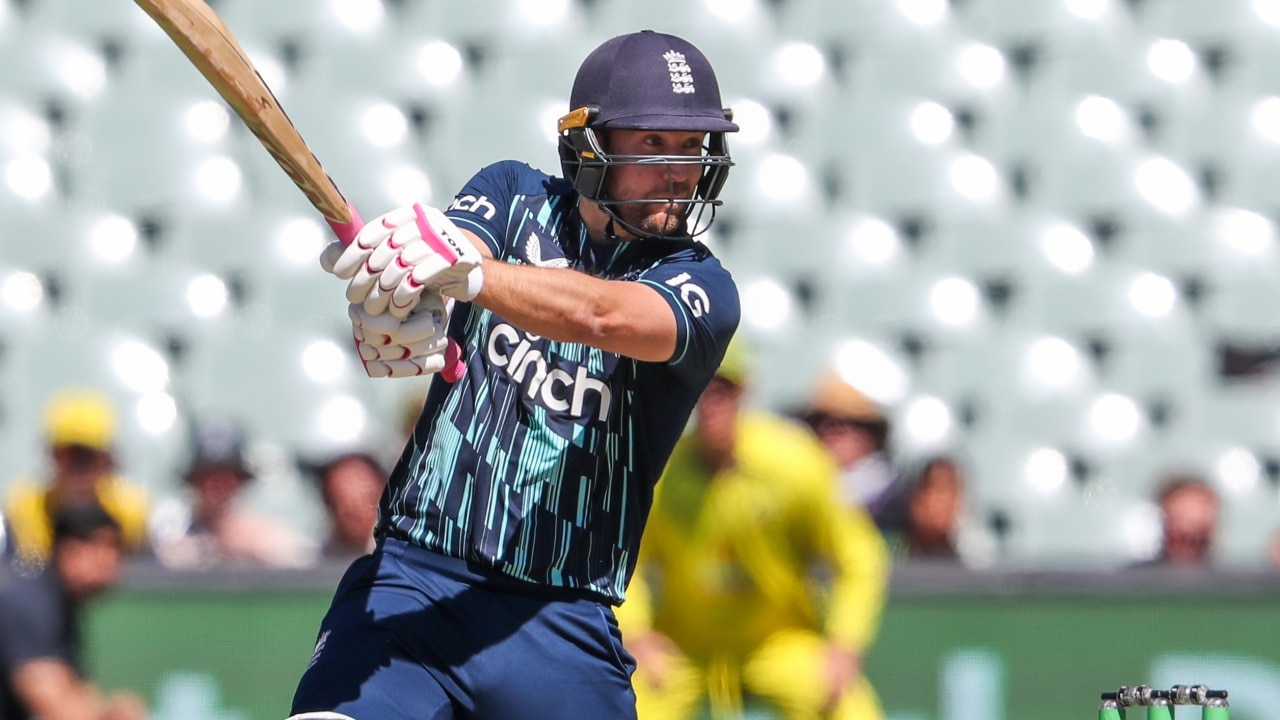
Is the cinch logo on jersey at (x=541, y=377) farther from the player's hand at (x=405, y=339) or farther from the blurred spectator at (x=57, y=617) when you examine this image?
the blurred spectator at (x=57, y=617)

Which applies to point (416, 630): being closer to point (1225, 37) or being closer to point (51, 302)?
point (51, 302)

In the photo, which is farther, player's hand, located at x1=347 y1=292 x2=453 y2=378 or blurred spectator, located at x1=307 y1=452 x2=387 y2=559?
blurred spectator, located at x1=307 y1=452 x2=387 y2=559

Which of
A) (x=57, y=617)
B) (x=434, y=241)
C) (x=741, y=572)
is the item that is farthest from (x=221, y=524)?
(x=434, y=241)

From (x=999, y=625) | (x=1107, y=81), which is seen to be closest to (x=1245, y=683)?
(x=999, y=625)

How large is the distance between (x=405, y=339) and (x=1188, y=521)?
4.78 m

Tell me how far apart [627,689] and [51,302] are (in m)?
5.73

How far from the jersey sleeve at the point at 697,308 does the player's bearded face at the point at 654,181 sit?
0.30 feet

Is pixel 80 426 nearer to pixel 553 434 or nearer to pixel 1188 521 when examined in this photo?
pixel 553 434

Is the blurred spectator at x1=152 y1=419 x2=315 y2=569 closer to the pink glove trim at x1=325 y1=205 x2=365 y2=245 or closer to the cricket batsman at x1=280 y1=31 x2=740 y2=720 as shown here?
the cricket batsman at x1=280 y1=31 x2=740 y2=720

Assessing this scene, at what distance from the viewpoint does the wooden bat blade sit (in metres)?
2.93

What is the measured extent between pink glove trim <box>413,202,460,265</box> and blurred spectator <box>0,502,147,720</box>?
3.71 meters

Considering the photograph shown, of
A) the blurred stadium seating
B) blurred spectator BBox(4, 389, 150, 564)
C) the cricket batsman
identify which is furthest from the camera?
the blurred stadium seating

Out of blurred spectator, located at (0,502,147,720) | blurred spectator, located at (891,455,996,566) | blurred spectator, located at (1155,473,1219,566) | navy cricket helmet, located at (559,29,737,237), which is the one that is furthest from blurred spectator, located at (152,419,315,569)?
navy cricket helmet, located at (559,29,737,237)

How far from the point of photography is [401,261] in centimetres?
288
